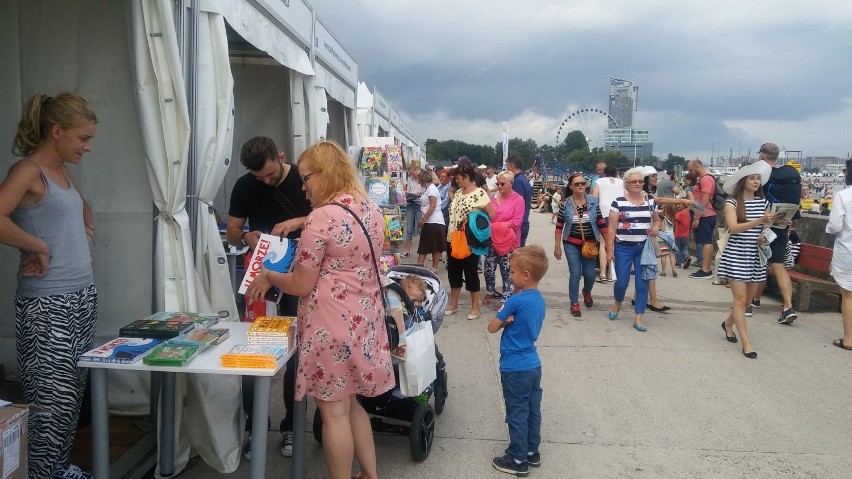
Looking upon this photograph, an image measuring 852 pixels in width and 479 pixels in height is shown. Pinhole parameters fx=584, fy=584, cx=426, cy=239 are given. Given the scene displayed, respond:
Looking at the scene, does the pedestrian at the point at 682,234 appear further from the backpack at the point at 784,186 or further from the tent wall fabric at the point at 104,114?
the tent wall fabric at the point at 104,114

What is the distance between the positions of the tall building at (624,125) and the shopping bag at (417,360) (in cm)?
5119

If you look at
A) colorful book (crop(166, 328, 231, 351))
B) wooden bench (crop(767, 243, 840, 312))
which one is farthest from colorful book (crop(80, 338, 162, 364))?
wooden bench (crop(767, 243, 840, 312))

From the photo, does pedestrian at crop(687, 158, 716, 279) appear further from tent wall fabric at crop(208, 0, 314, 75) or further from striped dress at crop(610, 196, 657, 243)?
tent wall fabric at crop(208, 0, 314, 75)

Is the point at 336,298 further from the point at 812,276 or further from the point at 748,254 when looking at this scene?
the point at 812,276

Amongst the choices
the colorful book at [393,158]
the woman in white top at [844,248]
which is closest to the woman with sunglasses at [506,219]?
the woman in white top at [844,248]

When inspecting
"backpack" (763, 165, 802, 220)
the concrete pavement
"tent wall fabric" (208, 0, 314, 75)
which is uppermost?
"tent wall fabric" (208, 0, 314, 75)

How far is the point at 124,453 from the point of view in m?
3.22

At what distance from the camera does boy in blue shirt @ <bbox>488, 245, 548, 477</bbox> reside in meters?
3.25

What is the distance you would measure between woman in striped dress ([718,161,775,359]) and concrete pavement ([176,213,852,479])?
0.55 metres

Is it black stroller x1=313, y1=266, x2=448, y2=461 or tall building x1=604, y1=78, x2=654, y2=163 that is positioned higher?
tall building x1=604, y1=78, x2=654, y2=163

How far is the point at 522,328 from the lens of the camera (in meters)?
3.26

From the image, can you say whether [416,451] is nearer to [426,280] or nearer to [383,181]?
[426,280]

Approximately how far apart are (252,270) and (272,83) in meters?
4.22

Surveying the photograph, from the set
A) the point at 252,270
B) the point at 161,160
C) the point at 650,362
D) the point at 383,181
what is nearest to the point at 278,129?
the point at 383,181
